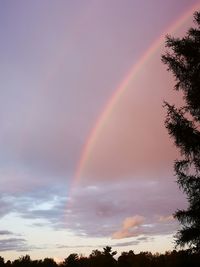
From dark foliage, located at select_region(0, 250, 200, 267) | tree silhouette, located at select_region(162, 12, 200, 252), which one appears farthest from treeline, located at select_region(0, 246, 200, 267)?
tree silhouette, located at select_region(162, 12, 200, 252)

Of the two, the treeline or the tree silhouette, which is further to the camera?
the treeline

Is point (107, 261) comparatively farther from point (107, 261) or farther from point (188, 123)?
point (188, 123)

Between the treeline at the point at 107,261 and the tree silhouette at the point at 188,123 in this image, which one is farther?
the treeline at the point at 107,261

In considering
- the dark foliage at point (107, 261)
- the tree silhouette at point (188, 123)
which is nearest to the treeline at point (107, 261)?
the dark foliage at point (107, 261)

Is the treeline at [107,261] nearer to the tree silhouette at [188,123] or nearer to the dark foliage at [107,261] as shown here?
the dark foliage at [107,261]

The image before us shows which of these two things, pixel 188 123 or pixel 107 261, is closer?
pixel 188 123

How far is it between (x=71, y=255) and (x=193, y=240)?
166m

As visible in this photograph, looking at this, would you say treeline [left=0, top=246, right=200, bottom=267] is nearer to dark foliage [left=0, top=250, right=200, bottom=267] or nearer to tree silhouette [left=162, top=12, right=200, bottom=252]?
dark foliage [left=0, top=250, right=200, bottom=267]

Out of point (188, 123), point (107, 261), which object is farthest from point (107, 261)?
point (188, 123)

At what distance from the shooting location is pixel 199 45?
20.3m

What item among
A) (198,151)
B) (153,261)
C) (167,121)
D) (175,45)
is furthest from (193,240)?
(153,261)

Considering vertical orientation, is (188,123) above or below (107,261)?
below

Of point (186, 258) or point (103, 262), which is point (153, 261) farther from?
point (186, 258)

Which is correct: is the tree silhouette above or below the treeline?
below
